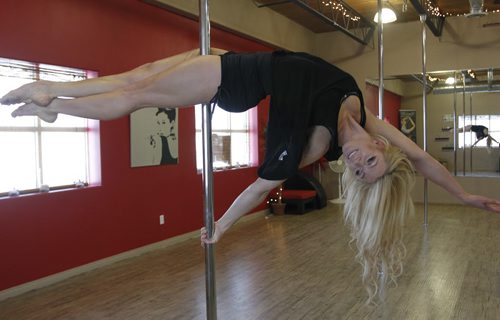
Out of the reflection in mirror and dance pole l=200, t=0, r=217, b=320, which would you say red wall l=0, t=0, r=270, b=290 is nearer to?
dance pole l=200, t=0, r=217, b=320

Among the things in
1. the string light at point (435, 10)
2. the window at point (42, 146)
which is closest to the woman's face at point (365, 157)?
the window at point (42, 146)

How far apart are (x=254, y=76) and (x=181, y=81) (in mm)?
322

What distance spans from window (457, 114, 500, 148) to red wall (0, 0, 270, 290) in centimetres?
540

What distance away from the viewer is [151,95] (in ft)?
6.77

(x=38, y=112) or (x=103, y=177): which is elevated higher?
(x=38, y=112)

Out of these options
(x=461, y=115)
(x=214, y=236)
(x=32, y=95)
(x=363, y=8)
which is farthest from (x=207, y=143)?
(x=461, y=115)

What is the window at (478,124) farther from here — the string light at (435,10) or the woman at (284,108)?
the woman at (284,108)

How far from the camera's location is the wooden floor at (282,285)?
11.7 feet

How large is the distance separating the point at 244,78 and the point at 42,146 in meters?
3.11

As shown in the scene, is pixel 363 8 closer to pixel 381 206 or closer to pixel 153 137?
pixel 153 137

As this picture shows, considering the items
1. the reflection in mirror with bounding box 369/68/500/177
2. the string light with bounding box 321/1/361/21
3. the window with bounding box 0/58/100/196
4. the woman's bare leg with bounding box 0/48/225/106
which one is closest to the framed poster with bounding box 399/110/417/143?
the reflection in mirror with bounding box 369/68/500/177

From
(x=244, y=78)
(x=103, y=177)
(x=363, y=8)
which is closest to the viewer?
(x=244, y=78)

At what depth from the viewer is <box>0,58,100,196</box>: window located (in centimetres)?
416

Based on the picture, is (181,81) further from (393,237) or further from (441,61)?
(441,61)
